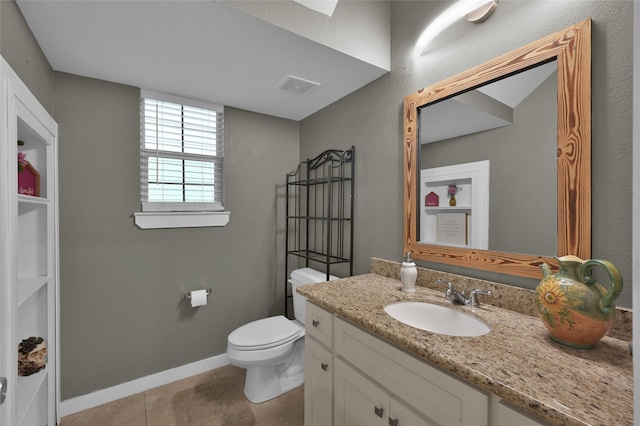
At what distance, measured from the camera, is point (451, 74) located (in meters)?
1.50

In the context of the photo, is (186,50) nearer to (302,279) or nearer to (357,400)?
(302,279)

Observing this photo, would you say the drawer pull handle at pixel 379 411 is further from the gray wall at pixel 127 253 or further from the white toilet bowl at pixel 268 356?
the gray wall at pixel 127 253

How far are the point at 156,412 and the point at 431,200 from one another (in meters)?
2.24

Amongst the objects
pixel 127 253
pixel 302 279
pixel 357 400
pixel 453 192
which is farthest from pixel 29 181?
pixel 453 192

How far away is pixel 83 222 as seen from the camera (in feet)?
6.23

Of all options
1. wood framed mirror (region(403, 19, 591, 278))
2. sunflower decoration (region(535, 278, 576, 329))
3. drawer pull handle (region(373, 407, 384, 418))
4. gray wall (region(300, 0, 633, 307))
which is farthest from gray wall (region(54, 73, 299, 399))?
sunflower decoration (region(535, 278, 576, 329))

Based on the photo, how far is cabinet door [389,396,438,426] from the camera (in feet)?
2.96

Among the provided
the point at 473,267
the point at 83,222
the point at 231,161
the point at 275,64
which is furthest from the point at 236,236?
the point at 473,267

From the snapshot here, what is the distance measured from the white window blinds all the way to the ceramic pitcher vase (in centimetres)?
221

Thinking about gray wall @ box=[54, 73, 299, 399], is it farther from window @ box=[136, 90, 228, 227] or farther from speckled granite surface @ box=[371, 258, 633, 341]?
speckled granite surface @ box=[371, 258, 633, 341]

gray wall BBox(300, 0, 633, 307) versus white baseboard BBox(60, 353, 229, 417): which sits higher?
gray wall BBox(300, 0, 633, 307)

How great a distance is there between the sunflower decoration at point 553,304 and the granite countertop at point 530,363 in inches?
3.4

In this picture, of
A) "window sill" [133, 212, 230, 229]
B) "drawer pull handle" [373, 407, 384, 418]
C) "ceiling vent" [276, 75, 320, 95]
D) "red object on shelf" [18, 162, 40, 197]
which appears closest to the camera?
"drawer pull handle" [373, 407, 384, 418]

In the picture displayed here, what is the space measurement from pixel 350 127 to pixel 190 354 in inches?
87.9
